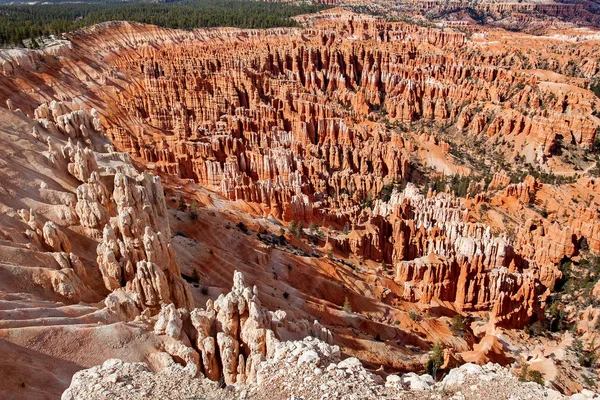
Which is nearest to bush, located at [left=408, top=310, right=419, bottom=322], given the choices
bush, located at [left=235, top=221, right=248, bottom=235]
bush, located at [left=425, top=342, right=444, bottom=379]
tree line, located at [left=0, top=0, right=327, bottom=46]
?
bush, located at [left=425, top=342, right=444, bottom=379]

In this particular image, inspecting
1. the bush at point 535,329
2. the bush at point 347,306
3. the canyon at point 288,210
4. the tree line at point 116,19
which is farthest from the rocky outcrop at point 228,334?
the tree line at point 116,19

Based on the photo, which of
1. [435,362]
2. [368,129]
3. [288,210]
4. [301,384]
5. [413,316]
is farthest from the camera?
[368,129]

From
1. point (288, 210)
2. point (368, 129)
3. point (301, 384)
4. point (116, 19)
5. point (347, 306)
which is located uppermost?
point (116, 19)

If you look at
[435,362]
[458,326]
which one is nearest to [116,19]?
[458,326]

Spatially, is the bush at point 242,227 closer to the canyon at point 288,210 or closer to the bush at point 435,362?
the canyon at point 288,210

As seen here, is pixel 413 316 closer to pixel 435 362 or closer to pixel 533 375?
pixel 435 362

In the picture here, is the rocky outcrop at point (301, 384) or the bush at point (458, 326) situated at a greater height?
the rocky outcrop at point (301, 384)

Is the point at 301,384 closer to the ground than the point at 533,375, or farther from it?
farther from it

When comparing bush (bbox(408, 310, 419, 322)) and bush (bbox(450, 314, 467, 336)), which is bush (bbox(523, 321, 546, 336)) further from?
bush (bbox(408, 310, 419, 322))

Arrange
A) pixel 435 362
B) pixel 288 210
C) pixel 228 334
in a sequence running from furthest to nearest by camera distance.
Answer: pixel 288 210 < pixel 435 362 < pixel 228 334
